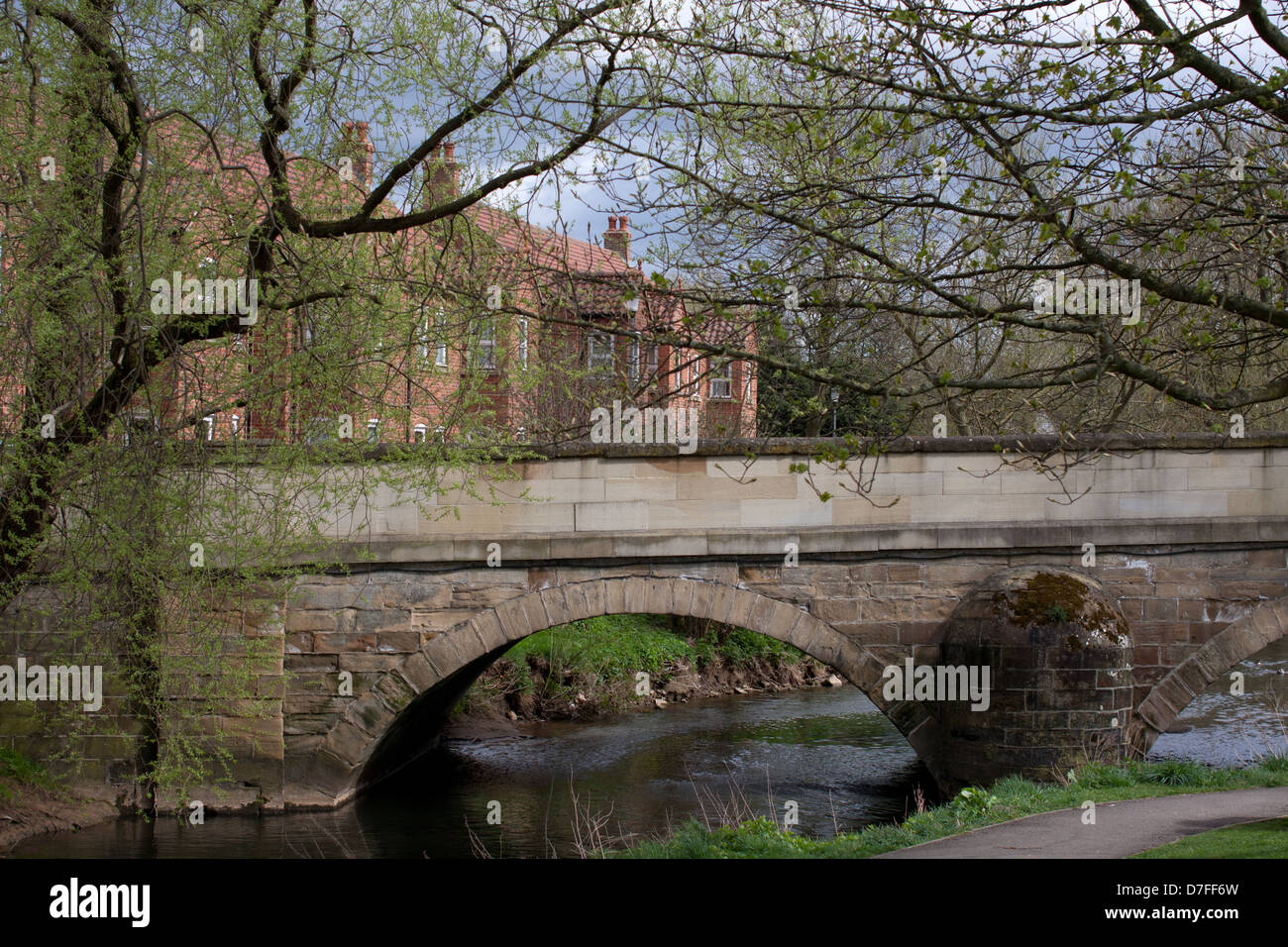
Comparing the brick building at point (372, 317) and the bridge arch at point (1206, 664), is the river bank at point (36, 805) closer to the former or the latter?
the brick building at point (372, 317)

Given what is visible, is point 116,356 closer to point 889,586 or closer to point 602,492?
point 602,492

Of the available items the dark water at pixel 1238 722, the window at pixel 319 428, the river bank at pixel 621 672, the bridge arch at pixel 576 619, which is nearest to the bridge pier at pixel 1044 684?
the bridge arch at pixel 576 619

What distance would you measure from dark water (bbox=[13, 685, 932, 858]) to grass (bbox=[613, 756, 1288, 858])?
3.00ft

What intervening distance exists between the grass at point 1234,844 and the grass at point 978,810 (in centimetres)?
114

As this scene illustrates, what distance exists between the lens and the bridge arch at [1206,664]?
365 inches

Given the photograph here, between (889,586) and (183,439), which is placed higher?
(183,439)

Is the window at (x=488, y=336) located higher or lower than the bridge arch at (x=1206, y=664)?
higher

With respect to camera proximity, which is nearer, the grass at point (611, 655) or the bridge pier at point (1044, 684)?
the bridge pier at point (1044, 684)

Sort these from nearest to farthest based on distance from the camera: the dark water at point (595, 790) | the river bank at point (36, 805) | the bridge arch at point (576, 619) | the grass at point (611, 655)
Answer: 1. the river bank at point (36, 805)
2. the dark water at point (595, 790)
3. the bridge arch at point (576, 619)
4. the grass at point (611, 655)

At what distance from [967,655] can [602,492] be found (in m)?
3.06

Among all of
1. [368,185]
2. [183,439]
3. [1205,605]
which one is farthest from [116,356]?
[1205,605]

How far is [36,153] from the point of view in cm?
657

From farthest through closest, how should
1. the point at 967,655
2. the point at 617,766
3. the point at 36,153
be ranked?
the point at 617,766, the point at 967,655, the point at 36,153

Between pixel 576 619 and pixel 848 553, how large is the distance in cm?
224
